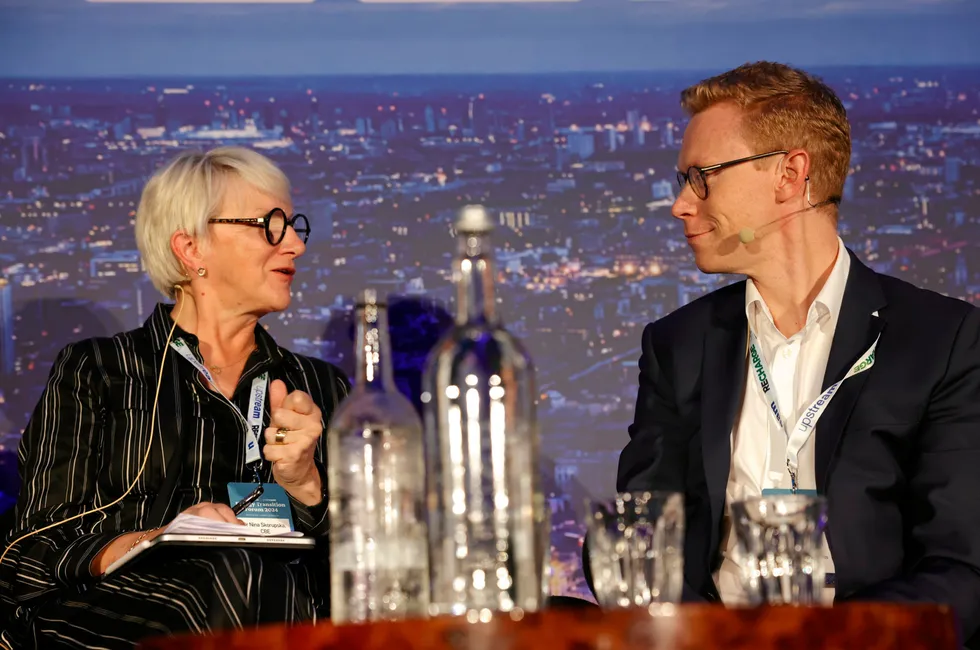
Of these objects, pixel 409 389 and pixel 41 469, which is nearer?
pixel 41 469

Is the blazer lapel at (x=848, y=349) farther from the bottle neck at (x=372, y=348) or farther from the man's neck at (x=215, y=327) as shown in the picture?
the man's neck at (x=215, y=327)

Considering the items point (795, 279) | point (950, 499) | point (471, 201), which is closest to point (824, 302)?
point (795, 279)

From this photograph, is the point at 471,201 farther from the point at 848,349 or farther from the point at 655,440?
the point at 848,349

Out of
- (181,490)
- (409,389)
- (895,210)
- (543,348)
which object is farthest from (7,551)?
(895,210)

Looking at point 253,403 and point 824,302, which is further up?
point 824,302

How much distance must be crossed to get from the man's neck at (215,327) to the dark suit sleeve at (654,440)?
42.8 inches

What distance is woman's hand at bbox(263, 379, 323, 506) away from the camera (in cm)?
257

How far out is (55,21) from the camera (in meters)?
3.85

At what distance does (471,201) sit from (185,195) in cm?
96

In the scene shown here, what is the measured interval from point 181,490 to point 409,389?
83 centimetres

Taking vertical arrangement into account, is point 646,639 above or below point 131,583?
above

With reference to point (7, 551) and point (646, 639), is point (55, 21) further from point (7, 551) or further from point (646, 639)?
point (646, 639)

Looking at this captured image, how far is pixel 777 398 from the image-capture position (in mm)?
2740

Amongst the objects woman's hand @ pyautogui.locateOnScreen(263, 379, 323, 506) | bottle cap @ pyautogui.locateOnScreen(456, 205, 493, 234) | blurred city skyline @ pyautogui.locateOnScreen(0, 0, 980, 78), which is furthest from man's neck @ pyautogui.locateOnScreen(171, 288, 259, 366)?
bottle cap @ pyautogui.locateOnScreen(456, 205, 493, 234)
